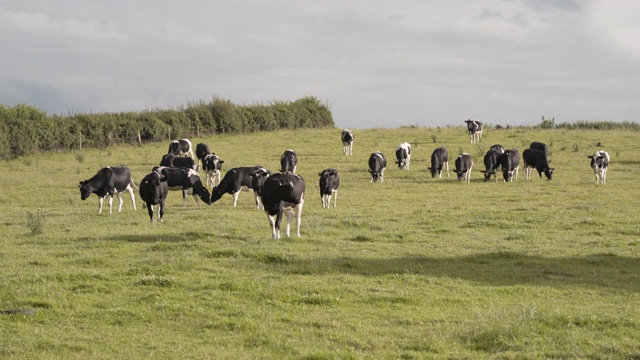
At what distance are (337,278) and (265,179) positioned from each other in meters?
10.9

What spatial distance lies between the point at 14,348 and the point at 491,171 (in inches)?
1232

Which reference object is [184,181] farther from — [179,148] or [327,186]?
[179,148]

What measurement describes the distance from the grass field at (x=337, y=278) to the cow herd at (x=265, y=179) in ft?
2.76

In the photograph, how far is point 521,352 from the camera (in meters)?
11.4

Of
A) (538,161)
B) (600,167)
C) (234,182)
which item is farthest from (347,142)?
(234,182)

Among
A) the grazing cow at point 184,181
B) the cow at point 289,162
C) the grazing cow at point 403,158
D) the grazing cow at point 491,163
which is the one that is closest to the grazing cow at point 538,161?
the grazing cow at point 491,163

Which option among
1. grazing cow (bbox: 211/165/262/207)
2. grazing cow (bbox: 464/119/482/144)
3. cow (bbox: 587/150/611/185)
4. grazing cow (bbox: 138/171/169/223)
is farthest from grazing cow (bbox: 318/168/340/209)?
grazing cow (bbox: 464/119/482/144)

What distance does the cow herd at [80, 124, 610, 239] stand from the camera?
21453mm

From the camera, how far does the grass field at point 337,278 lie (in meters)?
11.9

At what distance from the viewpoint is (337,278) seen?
16.7m

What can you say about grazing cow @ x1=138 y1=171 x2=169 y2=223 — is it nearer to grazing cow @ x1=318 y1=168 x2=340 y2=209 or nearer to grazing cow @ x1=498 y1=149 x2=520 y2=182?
grazing cow @ x1=318 y1=168 x2=340 y2=209

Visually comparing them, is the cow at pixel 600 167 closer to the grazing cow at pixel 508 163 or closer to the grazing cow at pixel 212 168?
the grazing cow at pixel 508 163

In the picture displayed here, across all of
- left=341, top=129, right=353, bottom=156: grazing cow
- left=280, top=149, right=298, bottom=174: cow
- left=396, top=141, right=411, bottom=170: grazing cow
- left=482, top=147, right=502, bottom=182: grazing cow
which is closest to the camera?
left=482, top=147, right=502, bottom=182: grazing cow

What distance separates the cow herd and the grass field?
84cm
